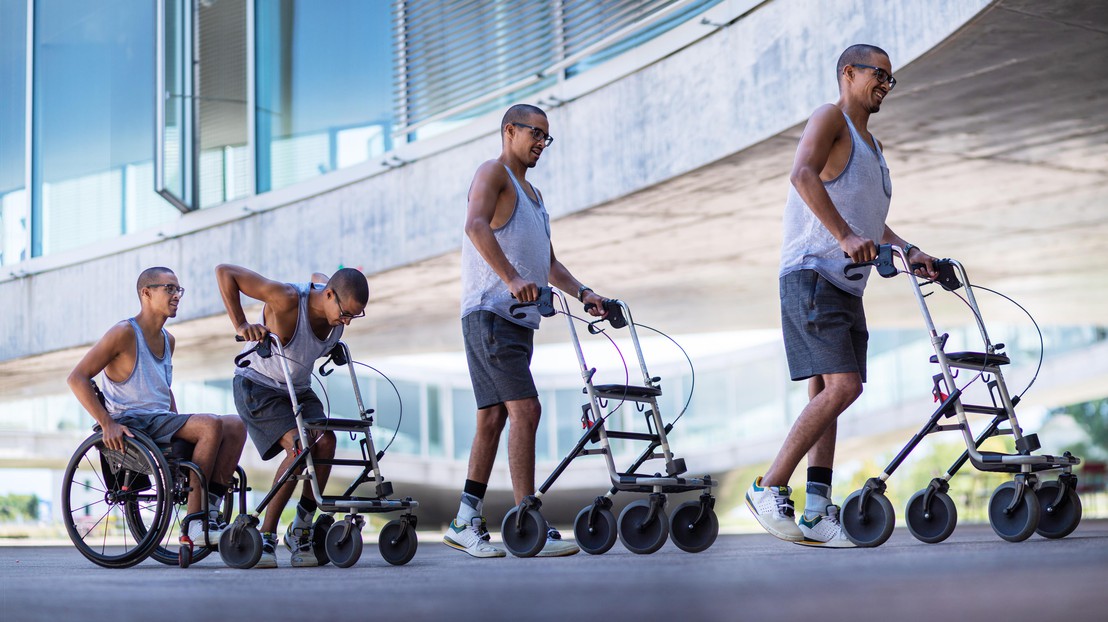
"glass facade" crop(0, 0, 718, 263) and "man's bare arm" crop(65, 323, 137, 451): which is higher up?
"glass facade" crop(0, 0, 718, 263)

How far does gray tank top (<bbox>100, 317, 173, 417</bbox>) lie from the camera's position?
18.4ft

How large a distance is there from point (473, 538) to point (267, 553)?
795 millimetres

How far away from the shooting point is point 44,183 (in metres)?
15.3

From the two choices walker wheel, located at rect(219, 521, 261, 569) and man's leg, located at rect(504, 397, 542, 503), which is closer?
walker wheel, located at rect(219, 521, 261, 569)

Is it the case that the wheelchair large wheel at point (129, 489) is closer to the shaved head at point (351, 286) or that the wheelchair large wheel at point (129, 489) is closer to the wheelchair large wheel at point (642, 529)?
the shaved head at point (351, 286)

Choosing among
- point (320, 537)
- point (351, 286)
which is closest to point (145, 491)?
point (320, 537)

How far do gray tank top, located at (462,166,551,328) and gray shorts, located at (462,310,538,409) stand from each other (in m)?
0.05

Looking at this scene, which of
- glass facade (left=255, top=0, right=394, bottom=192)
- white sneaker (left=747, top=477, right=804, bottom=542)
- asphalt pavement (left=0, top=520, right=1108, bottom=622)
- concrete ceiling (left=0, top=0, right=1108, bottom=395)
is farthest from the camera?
glass facade (left=255, top=0, right=394, bottom=192)

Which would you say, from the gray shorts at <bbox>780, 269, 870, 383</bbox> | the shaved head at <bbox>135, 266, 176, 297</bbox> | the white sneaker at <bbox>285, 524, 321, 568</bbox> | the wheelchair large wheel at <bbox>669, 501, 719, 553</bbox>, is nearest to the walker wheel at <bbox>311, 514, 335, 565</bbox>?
the white sneaker at <bbox>285, 524, 321, 568</bbox>

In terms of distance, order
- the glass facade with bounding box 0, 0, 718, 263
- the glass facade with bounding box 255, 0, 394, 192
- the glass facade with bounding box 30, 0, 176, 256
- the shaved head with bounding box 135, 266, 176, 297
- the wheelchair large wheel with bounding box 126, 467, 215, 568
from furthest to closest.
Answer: the glass facade with bounding box 30, 0, 176, 256
the glass facade with bounding box 255, 0, 394, 192
the glass facade with bounding box 0, 0, 718, 263
the shaved head with bounding box 135, 266, 176, 297
the wheelchair large wheel with bounding box 126, 467, 215, 568

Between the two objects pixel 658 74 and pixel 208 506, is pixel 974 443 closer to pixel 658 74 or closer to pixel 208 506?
pixel 208 506

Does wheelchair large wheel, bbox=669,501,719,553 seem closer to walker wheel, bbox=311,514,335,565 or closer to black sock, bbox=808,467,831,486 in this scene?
black sock, bbox=808,467,831,486

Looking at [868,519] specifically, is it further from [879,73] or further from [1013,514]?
[879,73]

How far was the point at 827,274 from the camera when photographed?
4.71m
